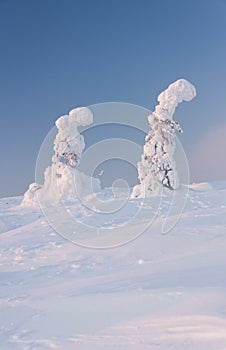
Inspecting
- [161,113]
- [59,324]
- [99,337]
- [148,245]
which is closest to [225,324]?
[99,337]

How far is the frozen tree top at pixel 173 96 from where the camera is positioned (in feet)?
74.6

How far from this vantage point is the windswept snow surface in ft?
14.8

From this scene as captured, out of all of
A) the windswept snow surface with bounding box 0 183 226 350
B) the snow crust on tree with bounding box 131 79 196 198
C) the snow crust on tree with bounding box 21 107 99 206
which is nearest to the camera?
the windswept snow surface with bounding box 0 183 226 350

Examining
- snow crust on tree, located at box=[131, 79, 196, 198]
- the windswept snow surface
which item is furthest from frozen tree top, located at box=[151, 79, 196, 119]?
the windswept snow surface

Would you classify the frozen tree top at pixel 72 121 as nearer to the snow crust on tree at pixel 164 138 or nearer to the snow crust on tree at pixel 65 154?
the snow crust on tree at pixel 65 154

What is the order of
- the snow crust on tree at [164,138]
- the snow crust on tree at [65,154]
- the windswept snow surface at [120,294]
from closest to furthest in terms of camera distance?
the windswept snow surface at [120,294], the snow crust on tree at [164,138], the snow crust on tree at [65,154]

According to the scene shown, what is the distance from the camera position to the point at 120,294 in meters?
5.99

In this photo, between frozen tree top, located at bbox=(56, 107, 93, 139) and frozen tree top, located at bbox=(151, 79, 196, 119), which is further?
frozen tree top, located at bbox=(56, 107, 93, 139)

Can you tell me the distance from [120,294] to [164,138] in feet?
57.9

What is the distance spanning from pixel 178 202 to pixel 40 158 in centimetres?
1240

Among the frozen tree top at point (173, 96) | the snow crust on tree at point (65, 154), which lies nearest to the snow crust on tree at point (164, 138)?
the frozen tree top at point (173, 96)

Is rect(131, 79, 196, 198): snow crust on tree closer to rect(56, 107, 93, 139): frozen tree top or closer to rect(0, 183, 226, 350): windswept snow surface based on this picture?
rect(56, 107, 93, 139): frozen tree top

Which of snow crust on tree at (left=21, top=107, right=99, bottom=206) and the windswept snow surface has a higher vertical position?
snow crust on tree at (left=21, top=107, right=99, bottom=206)

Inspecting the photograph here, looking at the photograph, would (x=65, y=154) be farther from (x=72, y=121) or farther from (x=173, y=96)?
(x=173, y=96)
